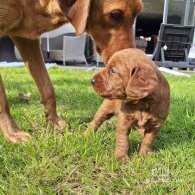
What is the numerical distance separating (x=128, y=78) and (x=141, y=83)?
0.12 meters

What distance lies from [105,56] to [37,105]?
130cm

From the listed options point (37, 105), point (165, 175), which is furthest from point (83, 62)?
point (165, 175)

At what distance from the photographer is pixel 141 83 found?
213 cm

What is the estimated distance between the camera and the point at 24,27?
2.84 meters

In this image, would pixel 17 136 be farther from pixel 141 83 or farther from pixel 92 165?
pixel 141 83

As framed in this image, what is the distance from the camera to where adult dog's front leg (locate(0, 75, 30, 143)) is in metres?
2.60

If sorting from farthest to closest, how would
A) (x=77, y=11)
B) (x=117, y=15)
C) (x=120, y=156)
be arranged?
1. (x=117, y=15)
2. (x=77, y=11)
3. (x=120, y=156)

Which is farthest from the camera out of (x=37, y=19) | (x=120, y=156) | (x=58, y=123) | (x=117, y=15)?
(x=58, y=123)

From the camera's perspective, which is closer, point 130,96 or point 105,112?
point 130,96

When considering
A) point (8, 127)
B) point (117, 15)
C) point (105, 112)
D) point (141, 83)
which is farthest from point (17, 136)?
point (117, 15)

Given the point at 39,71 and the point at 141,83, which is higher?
the point at 141,83

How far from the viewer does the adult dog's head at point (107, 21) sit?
103 inches

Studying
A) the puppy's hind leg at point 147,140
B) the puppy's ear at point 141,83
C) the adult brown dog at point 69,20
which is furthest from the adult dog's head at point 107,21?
the puppy's hind leg at point 147,140

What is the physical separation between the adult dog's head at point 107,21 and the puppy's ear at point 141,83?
22.9 inches
